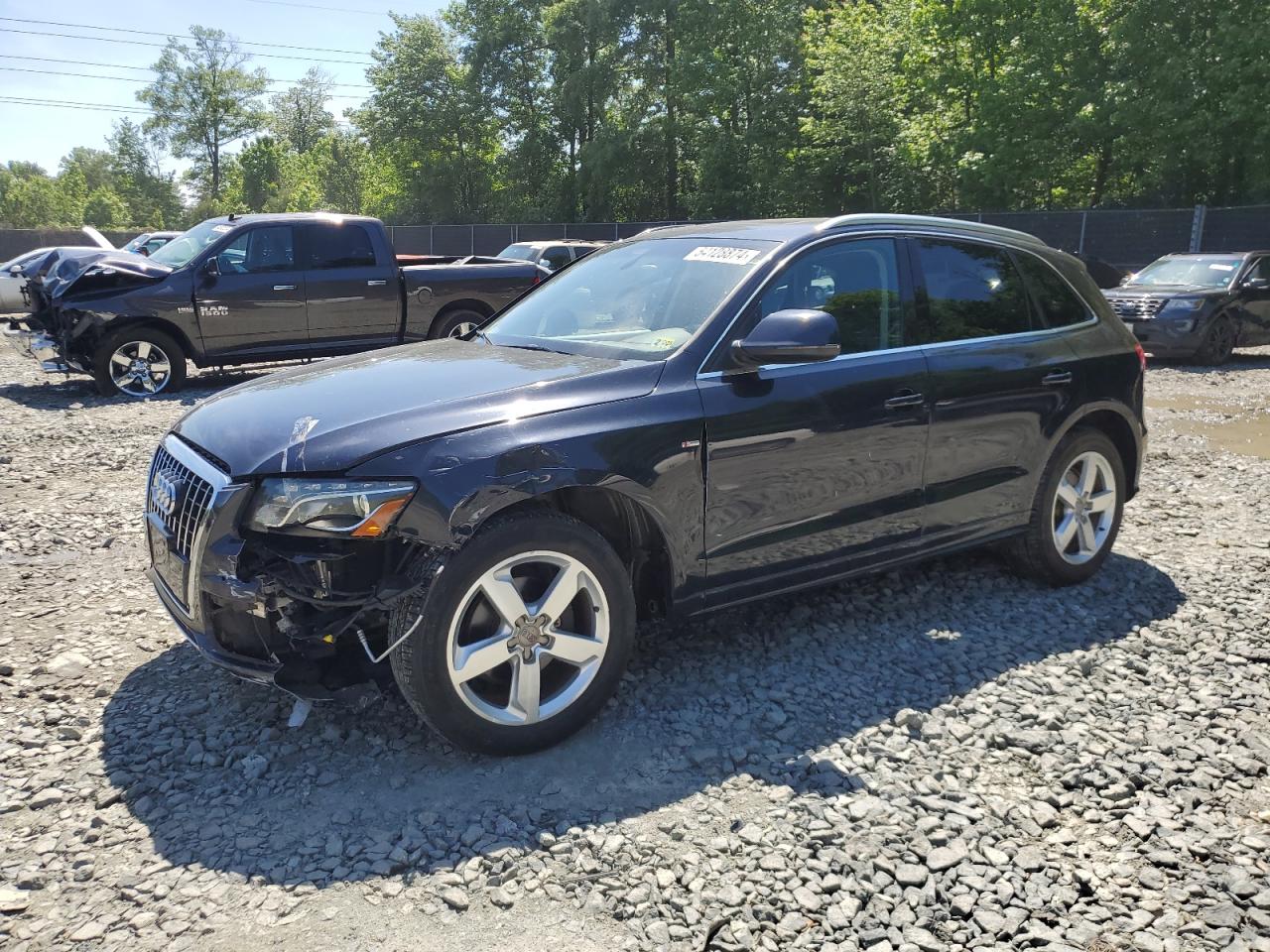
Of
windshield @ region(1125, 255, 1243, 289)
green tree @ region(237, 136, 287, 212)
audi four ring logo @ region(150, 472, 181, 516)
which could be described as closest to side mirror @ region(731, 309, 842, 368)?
audi four ring logo @ region(150, 472, 181, 516)

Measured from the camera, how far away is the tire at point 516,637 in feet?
9.89

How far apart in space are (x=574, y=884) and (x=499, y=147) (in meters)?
52.8

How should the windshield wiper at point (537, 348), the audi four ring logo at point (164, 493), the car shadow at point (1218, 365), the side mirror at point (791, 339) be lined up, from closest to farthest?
the audi four ring logo at point (164, 493)
the side mirror at point (791, 339)
the windshield wiper at point (537, 348)
the car shadow at point (1218, 365)

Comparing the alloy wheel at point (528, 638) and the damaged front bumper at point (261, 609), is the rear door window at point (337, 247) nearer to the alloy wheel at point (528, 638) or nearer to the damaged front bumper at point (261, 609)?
the damaged front bumper at point (261, 609)

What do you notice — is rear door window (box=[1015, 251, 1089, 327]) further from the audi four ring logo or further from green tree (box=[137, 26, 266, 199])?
green tree (box=[137, 26, 266, 199])

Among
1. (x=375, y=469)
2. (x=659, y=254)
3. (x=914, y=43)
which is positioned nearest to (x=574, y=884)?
(x=375, y=469)

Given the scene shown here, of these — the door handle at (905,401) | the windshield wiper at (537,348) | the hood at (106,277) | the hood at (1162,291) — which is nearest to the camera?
the windshield wiper at (537,348)

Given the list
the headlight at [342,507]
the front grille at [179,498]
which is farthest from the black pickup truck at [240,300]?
the headlight at [342,507]

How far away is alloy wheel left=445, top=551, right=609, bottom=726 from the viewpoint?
3119 mm

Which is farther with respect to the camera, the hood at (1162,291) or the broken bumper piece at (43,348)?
the hood at (1162,291)

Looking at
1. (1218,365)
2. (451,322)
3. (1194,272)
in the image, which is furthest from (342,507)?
(1194,272)

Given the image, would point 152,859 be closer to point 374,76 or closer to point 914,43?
point 914,43

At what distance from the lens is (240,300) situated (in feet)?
35.6

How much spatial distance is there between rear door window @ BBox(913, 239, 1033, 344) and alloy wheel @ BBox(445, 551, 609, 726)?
203 cm
